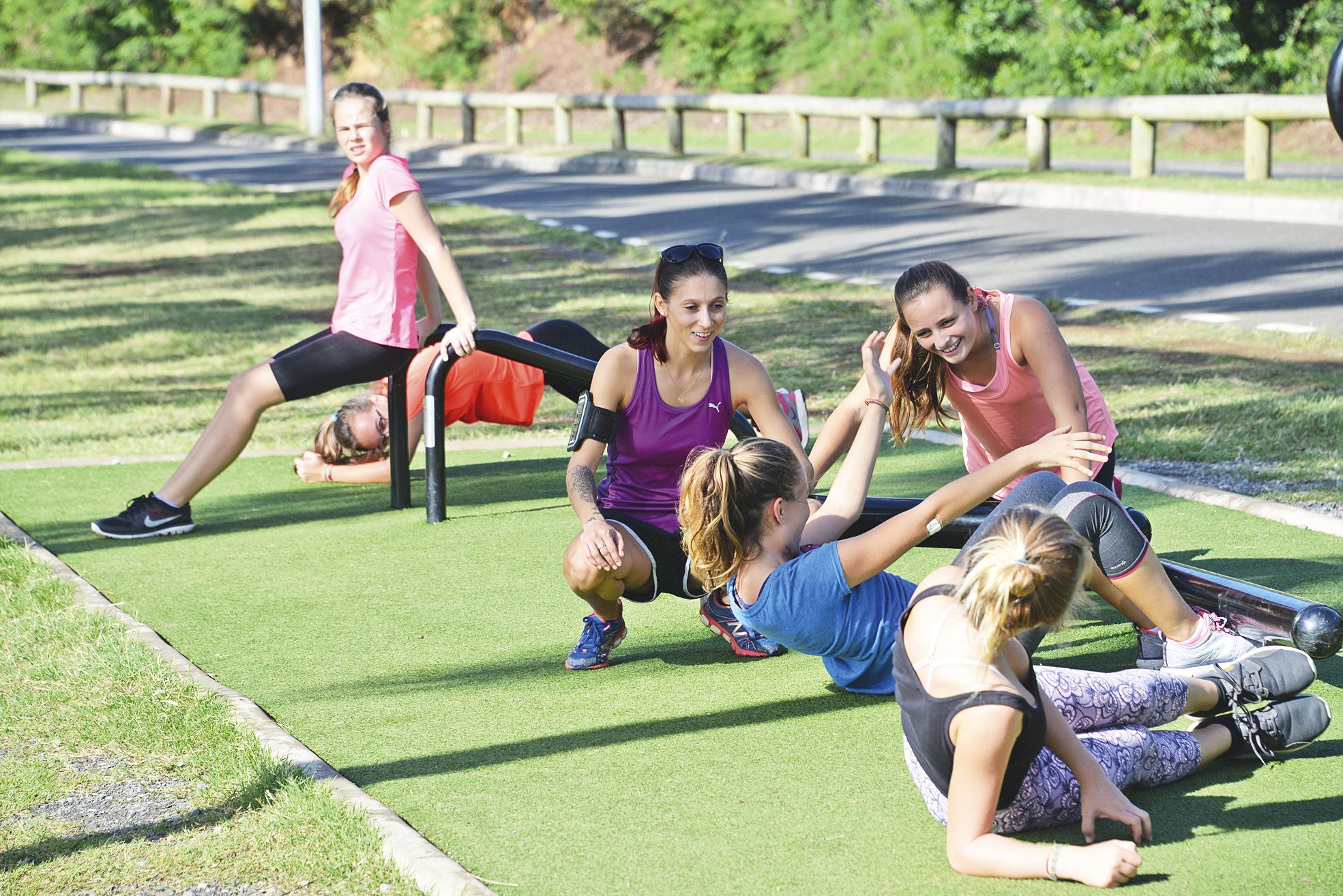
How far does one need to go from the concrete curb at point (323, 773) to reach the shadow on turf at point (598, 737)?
0.13m

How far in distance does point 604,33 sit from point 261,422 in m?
33.7

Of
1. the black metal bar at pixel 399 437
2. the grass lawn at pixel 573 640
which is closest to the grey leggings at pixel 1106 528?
the grass lawn at pixel 573 640

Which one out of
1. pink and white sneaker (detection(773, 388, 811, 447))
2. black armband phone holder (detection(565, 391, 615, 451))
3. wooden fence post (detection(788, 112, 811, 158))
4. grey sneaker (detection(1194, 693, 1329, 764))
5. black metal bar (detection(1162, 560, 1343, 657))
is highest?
wooden fence post (detection(788, 112, 811, 158))

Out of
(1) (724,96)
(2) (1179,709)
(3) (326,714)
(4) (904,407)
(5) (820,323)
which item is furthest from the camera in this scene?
(1) (724,96)

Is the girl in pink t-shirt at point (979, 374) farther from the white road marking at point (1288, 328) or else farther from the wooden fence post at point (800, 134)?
the wooden fence post at point (800, 134)

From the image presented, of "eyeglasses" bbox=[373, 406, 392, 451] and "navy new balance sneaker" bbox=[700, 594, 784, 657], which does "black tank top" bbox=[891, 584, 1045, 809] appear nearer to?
"navy new balance sneaker" bbox=[700, 594, 784, 657]

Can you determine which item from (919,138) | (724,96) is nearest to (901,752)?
(724,96)

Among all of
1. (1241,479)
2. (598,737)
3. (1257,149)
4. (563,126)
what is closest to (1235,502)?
(1241,479)

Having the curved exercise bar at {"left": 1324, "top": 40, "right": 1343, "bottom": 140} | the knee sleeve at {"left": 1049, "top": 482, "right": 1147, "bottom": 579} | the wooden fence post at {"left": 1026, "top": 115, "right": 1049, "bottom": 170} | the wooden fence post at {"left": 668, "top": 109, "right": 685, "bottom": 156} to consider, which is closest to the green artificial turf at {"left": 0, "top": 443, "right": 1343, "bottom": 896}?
the knee sleeve at {"left": 1049, "top": 482, "right": 1147, "bottom": 579}

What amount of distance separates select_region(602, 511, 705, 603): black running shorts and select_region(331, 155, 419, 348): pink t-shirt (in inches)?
78.3

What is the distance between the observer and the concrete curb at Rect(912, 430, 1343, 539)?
609 centimetres

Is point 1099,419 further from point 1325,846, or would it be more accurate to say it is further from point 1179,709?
point 1325,846

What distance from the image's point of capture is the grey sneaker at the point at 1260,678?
13.1 feet

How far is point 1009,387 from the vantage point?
4.86 metres
